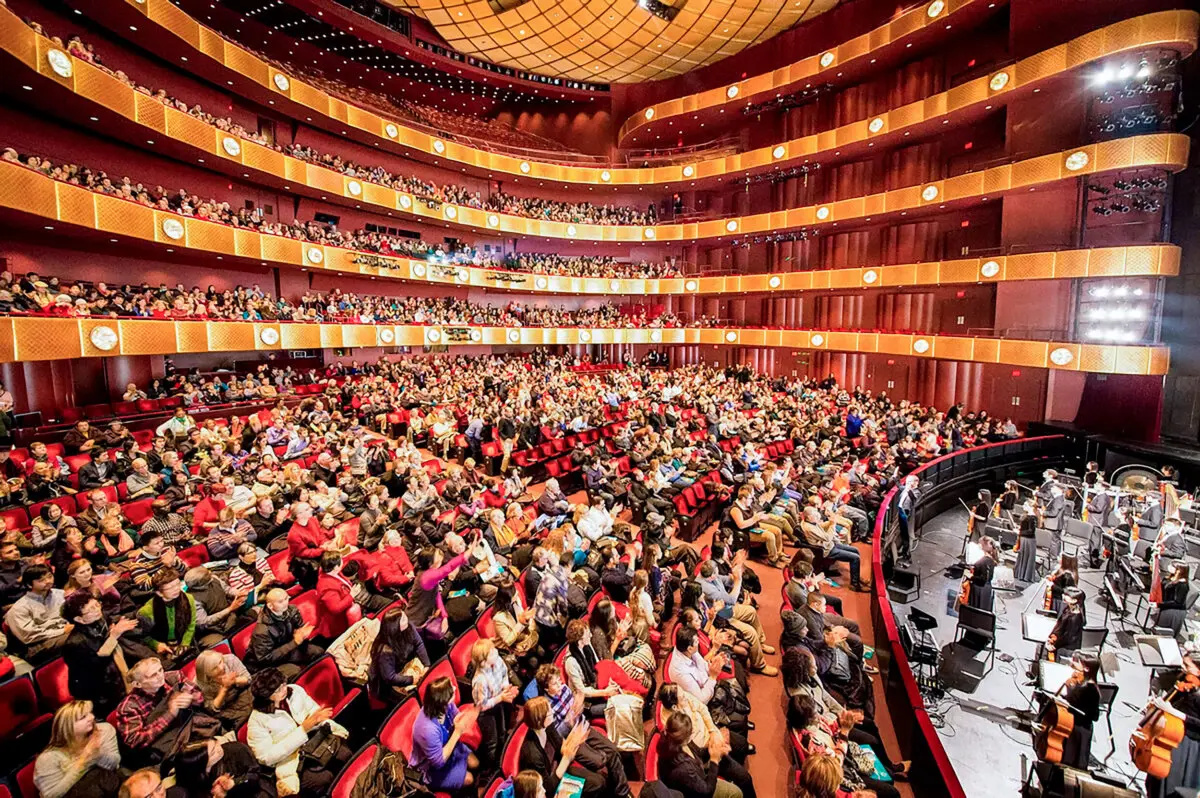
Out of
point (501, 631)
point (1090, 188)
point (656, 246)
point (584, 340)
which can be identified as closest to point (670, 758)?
point (501, 631)

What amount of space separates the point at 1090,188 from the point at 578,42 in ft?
60.5

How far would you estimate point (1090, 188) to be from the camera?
13.1 meters

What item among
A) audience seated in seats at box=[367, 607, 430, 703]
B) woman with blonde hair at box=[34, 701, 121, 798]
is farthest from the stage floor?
woman with blonde hair at box=[34, 701, 121, 798]

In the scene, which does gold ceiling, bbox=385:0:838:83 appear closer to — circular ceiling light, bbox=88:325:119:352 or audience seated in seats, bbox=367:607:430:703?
circular ceiling light, bbox=88:325:119:352

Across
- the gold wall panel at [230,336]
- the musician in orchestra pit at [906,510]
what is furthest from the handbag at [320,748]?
the gold wall panel at [230,336]

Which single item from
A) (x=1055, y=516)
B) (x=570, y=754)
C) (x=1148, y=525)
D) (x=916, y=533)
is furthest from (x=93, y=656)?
(x=1148, y=525)

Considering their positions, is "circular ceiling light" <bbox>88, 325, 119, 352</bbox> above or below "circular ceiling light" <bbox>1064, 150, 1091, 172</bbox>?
below

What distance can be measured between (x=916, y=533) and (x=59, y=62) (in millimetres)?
15590

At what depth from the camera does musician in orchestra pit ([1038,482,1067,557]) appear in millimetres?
7660

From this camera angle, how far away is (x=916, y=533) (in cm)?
859

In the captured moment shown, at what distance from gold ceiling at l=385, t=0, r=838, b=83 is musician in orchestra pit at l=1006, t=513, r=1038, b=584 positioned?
20.1m

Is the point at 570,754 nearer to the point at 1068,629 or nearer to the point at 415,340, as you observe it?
the point at 1068,629

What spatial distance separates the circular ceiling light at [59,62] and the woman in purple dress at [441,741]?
11.8 meters

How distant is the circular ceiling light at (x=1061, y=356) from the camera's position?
1274 cm
